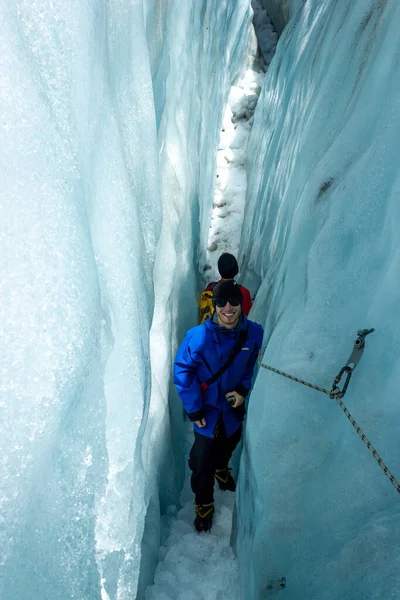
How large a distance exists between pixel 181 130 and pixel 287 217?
140 centimetres

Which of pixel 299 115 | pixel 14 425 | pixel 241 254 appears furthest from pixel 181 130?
pixel 14 425

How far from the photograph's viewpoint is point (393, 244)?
135 centimetres

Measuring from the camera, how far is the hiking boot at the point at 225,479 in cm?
282

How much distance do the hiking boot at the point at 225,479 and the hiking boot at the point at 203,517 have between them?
26 cm

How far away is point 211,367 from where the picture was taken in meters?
2.28

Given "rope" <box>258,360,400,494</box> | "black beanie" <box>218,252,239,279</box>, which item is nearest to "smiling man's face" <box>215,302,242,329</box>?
"rope" <box>258,360,400,494</box>

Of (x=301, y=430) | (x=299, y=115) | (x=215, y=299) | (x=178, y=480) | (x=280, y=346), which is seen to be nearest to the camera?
(x=301, y=430)

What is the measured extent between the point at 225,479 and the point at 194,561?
1.82 feet

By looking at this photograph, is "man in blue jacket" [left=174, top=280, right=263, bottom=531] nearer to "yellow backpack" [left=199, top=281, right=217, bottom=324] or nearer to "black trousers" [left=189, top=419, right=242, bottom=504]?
"black trousers" [left=189, top=419, right=242, bottom=504]

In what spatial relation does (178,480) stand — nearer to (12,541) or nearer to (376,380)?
(376,380)

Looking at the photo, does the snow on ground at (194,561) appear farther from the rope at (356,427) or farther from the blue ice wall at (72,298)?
the rope at (356,427)

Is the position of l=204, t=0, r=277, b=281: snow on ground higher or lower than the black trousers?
higher

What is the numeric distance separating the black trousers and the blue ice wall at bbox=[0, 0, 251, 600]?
1.59 feet

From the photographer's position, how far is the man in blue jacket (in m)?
2.21
